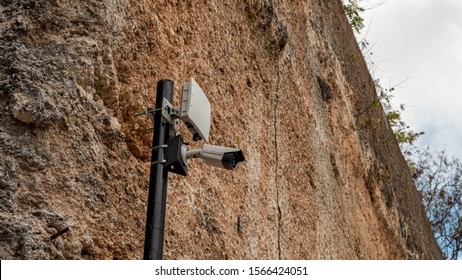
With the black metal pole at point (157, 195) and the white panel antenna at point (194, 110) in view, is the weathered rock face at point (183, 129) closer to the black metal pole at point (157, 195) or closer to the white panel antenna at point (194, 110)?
the black metal pole at point (157, 195)

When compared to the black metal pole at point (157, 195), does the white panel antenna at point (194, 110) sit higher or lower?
higher

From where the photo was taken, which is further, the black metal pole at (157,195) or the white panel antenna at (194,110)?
the white panel antenna at (194,110)

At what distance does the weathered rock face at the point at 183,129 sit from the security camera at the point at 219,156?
17.3 inches

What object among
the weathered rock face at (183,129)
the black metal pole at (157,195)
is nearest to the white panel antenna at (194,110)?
the black metal pole at (157,195)

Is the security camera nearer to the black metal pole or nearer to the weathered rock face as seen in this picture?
the black metal pole

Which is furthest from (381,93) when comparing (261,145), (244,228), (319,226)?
(244,228)

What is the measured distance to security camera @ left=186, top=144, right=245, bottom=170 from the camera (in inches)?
129

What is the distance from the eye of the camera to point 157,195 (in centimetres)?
313

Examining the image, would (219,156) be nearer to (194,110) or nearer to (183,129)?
(194,110)

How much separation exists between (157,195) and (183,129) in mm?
1225

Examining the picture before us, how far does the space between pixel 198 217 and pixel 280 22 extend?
8.33ft

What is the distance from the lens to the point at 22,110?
3090 millimetres

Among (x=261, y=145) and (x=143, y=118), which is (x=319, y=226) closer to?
(x=261, y=145)

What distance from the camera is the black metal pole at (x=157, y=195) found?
305cm
